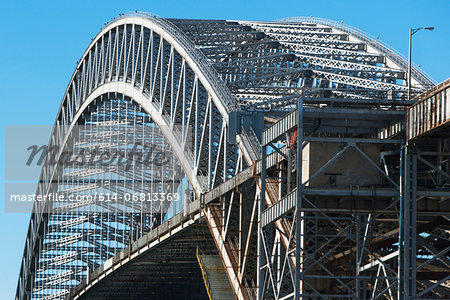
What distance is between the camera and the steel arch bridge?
46.7m

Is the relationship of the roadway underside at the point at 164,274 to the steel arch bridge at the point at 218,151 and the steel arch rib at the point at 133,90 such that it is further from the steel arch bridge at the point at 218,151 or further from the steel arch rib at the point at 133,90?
the steel arch rib at the point at 133,90

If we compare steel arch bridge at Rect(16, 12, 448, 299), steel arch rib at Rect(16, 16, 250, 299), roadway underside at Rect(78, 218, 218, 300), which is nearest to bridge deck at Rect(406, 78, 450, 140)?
steel arch bridge at Rect(16, 12, 448, 299)

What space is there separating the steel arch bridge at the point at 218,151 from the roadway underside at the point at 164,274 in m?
0.23

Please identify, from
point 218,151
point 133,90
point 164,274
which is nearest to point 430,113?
point 218,151

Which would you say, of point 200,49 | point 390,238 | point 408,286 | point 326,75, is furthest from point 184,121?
point 408,286

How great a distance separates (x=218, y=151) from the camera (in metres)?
69.6

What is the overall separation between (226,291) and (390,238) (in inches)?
1108

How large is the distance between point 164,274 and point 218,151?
43.1 metres

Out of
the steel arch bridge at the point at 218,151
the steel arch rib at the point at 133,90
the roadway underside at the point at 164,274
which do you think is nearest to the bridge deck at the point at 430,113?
the steel arch bridge at the point at 218,151

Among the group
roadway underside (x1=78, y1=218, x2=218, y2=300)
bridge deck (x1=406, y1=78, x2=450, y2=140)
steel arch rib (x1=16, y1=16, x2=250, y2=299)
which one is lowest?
roadway underside (x1=78, y1=218, x2=218, y2=300)

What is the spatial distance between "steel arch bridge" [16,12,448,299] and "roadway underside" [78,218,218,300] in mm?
228

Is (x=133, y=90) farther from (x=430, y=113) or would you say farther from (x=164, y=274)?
(x=430, y=113)

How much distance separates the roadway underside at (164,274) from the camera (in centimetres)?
9056

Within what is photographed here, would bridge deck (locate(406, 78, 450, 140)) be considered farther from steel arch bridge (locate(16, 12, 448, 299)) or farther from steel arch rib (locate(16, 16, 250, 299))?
steel arch rib (locate(16, 16, 250, 299))
